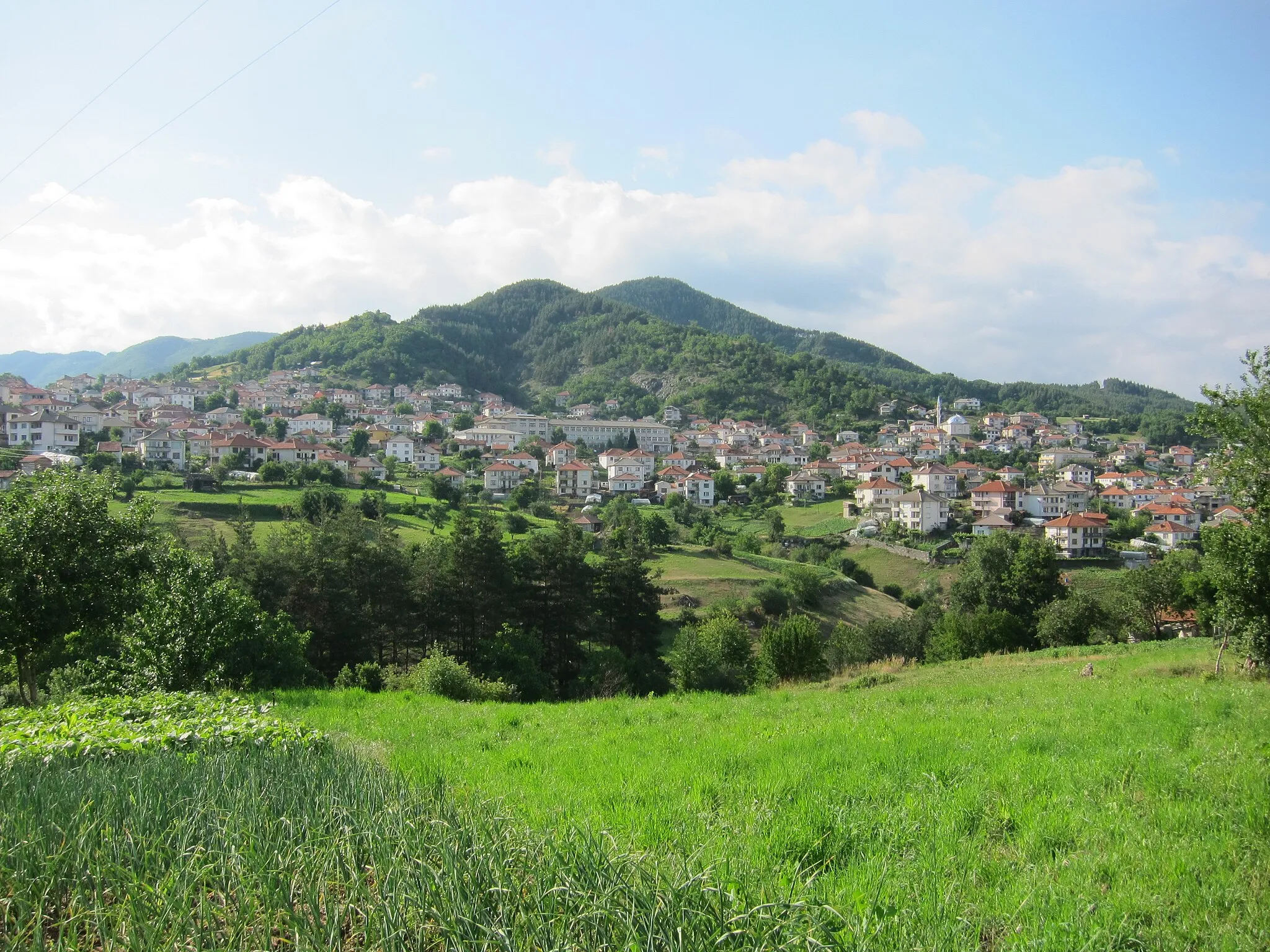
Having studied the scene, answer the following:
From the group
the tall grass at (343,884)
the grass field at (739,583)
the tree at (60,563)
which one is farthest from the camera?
the grass field at (739,583)

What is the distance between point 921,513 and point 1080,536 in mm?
12929

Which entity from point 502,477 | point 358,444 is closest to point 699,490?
point 502,477

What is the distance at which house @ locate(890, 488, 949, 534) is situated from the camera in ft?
225

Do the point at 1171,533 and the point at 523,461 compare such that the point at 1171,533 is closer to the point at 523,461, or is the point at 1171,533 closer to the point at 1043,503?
the point at 1043,503

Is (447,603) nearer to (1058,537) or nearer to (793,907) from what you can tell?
(793,907)

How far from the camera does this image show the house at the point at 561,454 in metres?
93.8

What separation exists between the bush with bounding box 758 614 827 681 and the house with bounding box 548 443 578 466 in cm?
6849

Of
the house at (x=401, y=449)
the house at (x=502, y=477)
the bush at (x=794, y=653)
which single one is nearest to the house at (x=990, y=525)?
the house at (x=502, y=477)

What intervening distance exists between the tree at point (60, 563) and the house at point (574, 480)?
68.4m

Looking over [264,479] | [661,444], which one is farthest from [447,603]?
[661,444]

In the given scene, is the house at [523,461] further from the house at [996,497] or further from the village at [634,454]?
the house at [996,497]

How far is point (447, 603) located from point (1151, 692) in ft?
72.4

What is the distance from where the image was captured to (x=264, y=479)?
196 feet

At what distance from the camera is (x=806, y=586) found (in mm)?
46188
